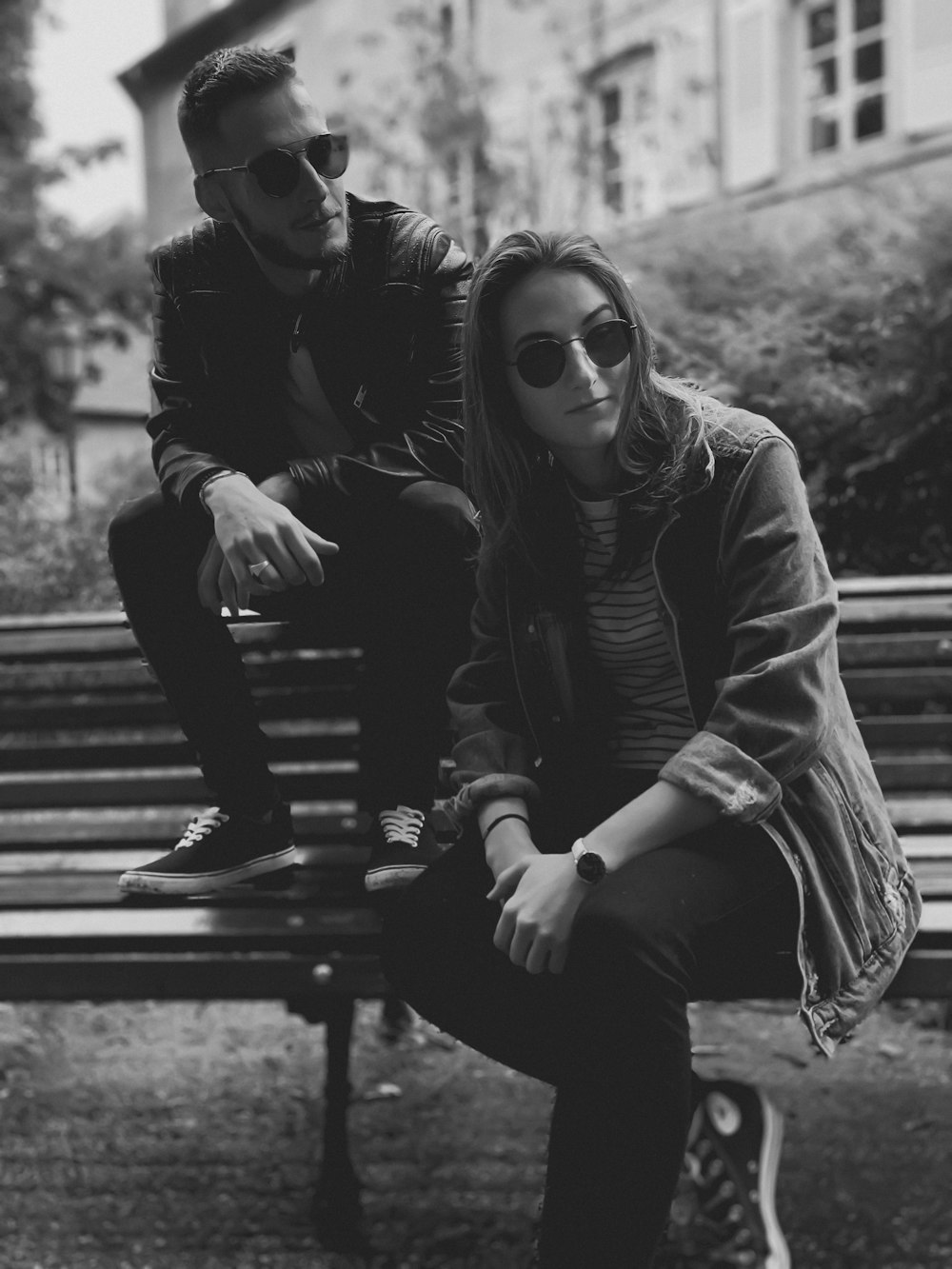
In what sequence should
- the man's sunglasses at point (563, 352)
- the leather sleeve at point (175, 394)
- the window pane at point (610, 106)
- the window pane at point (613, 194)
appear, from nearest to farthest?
the man's sunglasses at point (563, 352)
the leather sleeve at point (175, 394)
the window pane at point (613, 194)
the window pane at point (610, 106)

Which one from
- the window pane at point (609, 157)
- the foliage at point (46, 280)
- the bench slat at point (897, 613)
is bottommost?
the bench slat at point (897, 613)

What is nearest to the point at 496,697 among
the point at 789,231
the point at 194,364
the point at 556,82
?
the point at 194,364

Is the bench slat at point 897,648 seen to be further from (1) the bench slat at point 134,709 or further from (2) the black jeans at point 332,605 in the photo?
(1) the bench slat at point 134,709

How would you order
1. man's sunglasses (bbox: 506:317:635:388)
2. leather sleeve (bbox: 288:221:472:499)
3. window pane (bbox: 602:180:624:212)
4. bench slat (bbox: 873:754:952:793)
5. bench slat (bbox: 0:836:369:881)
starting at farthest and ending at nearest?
window pane (bbox: 602:180:624:212) → bench slat (bbox: 873:754:952:793) → bench slat (bbox: 0:836:369:881) → leather sleeve (bbox: 288:221:472:499) → man's sunglasses (bbox: 506:317:635:388)

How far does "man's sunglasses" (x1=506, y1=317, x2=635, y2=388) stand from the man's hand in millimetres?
418

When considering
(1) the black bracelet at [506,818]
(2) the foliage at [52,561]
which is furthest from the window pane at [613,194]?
(1) the black bracelet at [506,818]

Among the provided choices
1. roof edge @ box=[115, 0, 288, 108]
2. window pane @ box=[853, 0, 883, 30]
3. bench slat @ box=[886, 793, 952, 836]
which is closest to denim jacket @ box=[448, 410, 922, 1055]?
bench slat @ box=[886, 793, 952, 836]

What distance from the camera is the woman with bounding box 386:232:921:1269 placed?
1696mm

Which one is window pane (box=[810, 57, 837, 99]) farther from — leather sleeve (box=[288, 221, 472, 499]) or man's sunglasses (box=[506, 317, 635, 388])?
man's sunglasses (box=[506, 317, 635, 388])

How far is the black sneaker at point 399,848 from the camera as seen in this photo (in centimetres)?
221

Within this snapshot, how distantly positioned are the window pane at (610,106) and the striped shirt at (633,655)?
12.3 metres

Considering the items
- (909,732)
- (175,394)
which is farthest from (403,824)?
A: (909,732)

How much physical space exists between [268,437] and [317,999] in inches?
39.4

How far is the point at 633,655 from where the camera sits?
6.75 feet
